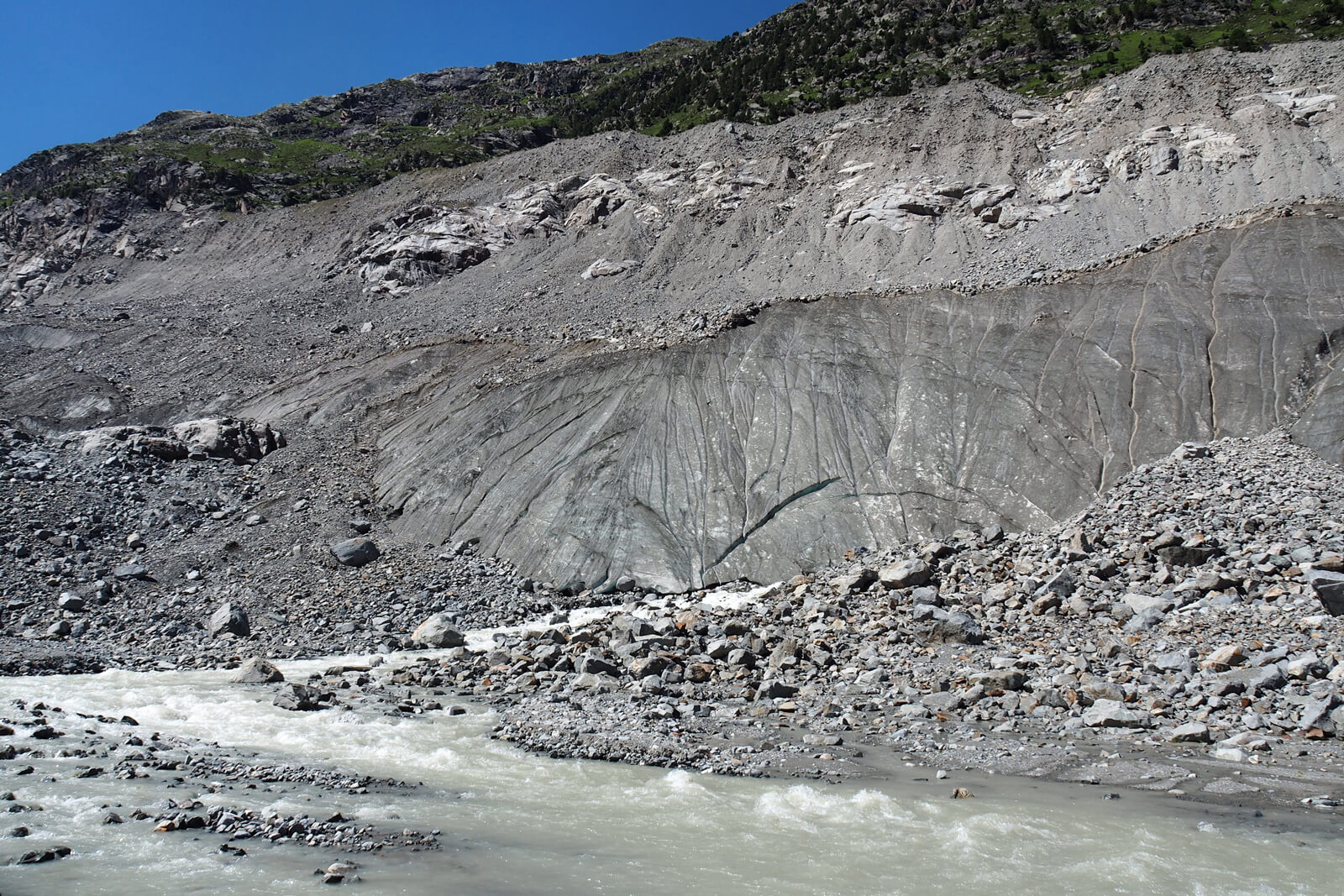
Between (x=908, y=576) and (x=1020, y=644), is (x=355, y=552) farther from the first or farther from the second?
(x=1020, y=644)

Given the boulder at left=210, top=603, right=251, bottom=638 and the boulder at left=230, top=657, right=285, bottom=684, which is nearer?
the boulder at left=230, top=657, right=285, bottom=684

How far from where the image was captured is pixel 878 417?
20.7m

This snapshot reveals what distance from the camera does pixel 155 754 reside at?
30.7 feet

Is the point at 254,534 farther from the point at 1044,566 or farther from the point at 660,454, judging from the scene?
the point at 1044,566

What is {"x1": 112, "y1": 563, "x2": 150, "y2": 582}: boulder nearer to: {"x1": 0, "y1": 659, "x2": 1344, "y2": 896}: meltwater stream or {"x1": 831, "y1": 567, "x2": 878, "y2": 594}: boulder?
{"x1": 0, "y1": 659, "x2": 1344, "y2": 896}: meltwater stream

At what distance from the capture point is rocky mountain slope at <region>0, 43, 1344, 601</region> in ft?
62.4

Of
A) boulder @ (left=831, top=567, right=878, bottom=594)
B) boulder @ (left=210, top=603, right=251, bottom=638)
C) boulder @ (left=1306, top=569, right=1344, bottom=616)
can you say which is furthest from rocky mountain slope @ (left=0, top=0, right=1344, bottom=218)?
boulder @ (left=210, top=603, right=251, bottom=638)

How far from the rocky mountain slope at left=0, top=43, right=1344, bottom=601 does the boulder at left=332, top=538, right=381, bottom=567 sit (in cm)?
113

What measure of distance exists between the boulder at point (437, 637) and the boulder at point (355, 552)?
15.5 ft

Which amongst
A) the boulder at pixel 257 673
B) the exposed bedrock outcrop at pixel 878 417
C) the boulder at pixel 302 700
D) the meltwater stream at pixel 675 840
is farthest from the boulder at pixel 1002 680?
the boulder at pixel 257 673

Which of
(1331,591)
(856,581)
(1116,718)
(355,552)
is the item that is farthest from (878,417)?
(355,552)

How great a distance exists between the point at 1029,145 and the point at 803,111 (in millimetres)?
16780

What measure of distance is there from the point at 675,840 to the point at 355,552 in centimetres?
1536

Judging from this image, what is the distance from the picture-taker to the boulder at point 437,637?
52.4 feet
